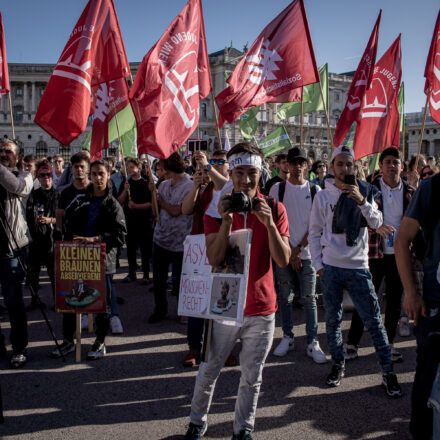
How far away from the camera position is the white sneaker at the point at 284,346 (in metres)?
4.49

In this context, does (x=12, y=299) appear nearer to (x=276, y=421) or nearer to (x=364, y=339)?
(x=276, y=421)

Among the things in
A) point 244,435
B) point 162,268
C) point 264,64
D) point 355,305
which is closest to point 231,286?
point 244,435

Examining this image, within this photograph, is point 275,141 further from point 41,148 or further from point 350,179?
point 41,148

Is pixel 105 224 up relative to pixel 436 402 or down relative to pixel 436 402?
up

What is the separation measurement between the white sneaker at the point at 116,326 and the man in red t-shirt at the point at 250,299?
8.57 feet

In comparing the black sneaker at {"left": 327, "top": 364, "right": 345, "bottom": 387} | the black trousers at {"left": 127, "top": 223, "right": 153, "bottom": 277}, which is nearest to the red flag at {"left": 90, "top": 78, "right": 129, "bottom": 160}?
the black trousers at {"left": 127, "top": 223, "right": 153, "bottom": 277}

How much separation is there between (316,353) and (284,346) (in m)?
0.34

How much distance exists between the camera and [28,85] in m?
67.1

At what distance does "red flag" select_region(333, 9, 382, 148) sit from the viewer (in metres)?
5.57

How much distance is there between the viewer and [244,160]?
2.65 meters

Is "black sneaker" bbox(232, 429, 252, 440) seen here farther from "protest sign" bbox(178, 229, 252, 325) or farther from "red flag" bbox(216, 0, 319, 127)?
"red flag" bbox(216, 0, 319, 127)

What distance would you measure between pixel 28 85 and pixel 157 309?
233ft

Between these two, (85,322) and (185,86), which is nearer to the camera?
(185,86)

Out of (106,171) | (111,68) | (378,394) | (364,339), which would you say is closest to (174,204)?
(106,171)
